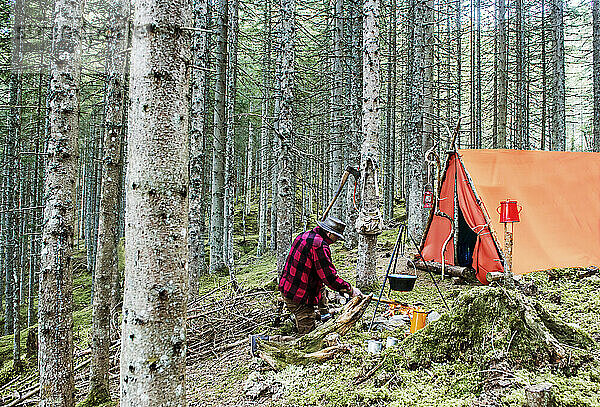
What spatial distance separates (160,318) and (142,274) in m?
0.26

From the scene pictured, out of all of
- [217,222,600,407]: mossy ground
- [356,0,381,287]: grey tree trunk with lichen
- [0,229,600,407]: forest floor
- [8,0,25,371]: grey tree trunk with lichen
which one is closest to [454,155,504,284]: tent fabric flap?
[0,229,600,407]: forest floor

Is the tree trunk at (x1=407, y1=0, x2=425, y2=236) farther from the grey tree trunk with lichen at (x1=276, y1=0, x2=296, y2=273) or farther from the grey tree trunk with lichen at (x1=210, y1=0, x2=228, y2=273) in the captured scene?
the grey tree trunk with lichen at (x1=210, y1=0, x2=228, y2=273)

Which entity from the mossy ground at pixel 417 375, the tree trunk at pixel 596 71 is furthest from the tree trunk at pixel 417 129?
the tree trunk at pixel 596 71

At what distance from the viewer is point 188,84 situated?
235 cm

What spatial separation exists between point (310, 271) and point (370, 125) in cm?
307

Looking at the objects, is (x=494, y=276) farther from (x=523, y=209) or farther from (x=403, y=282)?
(x=403, y=282)

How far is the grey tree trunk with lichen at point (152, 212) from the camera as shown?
2154 mm

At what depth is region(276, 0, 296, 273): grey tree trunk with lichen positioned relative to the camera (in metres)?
8.98

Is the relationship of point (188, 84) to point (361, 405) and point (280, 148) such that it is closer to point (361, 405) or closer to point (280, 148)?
point (361, 405)

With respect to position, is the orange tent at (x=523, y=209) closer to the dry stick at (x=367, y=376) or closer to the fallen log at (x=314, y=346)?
the fallen log at (x=314, y=346)

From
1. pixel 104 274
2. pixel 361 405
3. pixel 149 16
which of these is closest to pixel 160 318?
pixel 149 16

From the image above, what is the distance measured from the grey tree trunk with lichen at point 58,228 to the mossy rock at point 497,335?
3684mm

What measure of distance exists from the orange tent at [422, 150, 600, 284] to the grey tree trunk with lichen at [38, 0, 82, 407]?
616cm

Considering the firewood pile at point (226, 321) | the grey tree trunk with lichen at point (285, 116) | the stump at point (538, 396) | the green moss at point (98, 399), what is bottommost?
the green moss at point (98, 399)
